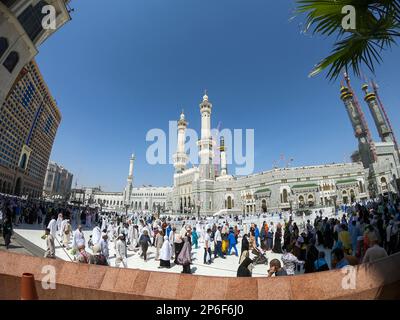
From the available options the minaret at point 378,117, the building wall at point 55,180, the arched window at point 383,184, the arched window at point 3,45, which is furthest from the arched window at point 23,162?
the minaret at point 378,117

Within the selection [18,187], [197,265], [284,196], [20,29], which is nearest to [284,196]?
[284,196]

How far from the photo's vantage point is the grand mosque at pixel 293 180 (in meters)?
41.8

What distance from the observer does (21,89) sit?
133 ft

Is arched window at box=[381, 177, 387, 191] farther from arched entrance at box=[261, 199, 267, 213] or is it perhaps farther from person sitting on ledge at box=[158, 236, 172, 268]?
person sitting on ledge at box=[158, 236, 172, 268]

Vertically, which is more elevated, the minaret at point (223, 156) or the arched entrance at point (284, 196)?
the minaret at point (223, 156)

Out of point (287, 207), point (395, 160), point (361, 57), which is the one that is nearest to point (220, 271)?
point (361, 57)

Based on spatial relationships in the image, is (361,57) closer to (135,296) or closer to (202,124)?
(135,296)

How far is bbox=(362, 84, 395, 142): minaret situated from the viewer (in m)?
50.3

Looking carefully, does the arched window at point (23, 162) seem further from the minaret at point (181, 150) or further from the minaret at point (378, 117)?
the minaret at point (378, 117)

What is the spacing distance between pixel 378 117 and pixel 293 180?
1111 inches


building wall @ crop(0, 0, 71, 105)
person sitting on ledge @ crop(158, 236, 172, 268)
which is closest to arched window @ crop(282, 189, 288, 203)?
person sitting on ledge @ crop(158, 236, 172, 268)

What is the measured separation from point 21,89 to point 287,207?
2129 inches

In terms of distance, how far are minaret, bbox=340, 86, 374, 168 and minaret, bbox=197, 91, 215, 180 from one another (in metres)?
35.2

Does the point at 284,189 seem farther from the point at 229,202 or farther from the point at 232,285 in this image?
the point at 232,285
